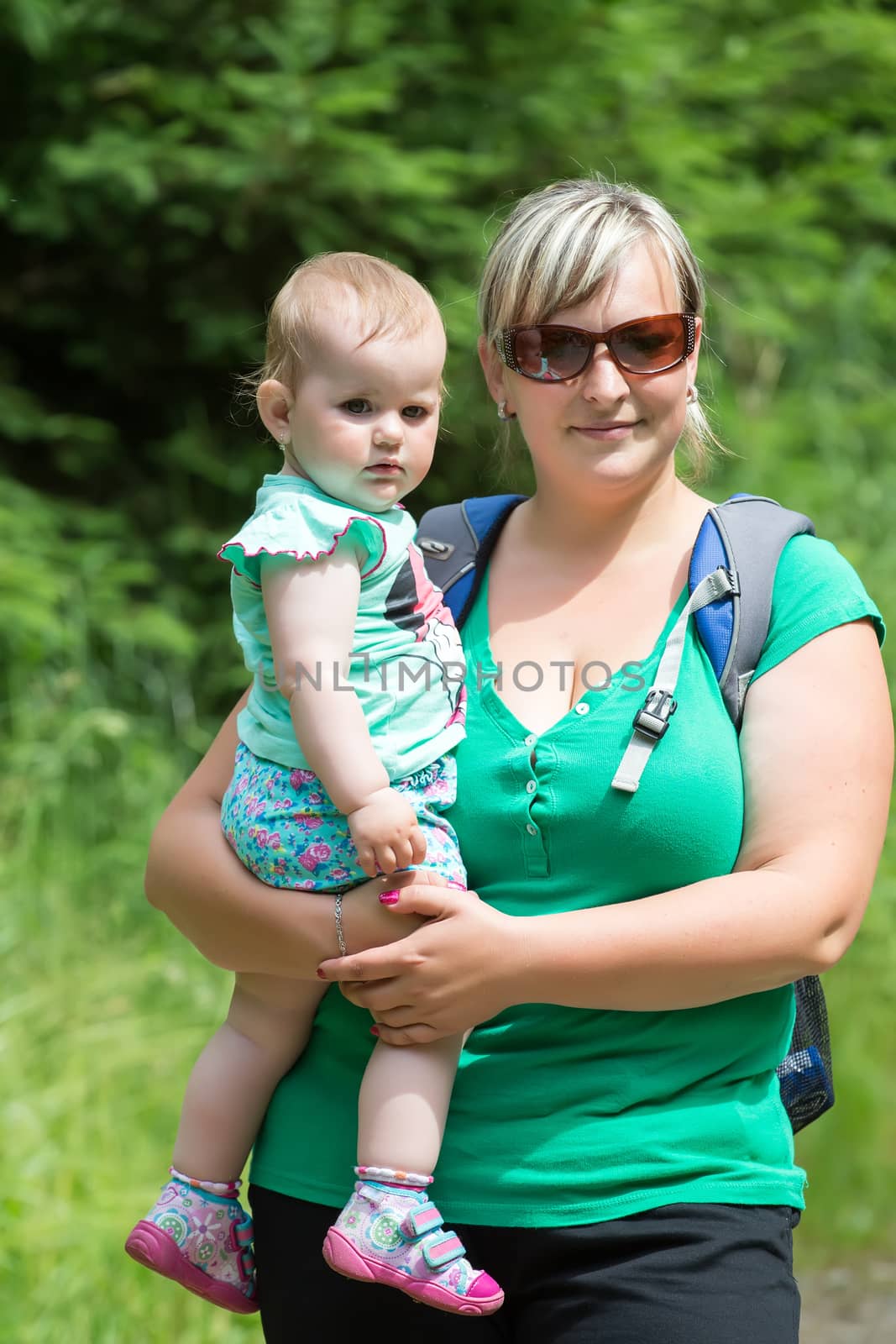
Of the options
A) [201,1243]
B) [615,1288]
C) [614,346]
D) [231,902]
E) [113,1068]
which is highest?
[614,346]

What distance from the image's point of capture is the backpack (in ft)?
5.65

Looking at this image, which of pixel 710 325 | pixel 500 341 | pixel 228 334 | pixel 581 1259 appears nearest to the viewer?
pixel 581 1259

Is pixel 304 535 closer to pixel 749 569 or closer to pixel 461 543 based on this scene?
pixel 461 543

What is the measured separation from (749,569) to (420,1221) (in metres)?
0.91

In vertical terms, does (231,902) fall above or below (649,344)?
below

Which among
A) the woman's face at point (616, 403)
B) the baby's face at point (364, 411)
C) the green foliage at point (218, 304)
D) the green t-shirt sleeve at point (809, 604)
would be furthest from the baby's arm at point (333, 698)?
the green foliage at point (218, 304)

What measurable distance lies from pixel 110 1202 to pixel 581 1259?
173 centimetres

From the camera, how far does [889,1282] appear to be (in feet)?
11.5

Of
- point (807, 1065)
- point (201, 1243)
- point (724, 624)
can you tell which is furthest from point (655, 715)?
point (201, 1243)

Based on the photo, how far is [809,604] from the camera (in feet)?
5.65

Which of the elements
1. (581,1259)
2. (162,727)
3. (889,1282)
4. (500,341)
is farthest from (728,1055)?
(162,727)

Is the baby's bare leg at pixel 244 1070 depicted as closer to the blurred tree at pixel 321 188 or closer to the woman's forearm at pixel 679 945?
the woman's forearm at pixel 679 945

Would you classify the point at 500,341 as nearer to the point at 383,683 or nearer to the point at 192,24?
the point at 383,683

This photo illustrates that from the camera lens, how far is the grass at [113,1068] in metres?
2.86
